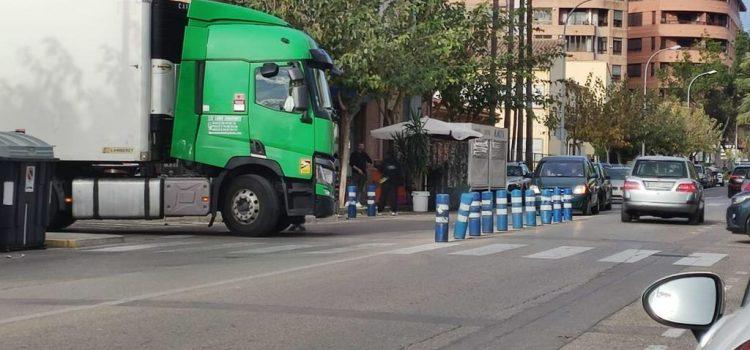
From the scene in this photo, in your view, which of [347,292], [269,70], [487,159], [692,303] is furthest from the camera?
[487,159]

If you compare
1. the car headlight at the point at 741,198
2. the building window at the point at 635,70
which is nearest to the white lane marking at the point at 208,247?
the car headlight at the point at 741,198

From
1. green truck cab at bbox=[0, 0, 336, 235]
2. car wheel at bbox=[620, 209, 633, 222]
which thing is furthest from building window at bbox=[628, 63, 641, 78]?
green truck cab at bbox=[0, 0, 336, 235]

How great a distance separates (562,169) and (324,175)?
13.4 metres

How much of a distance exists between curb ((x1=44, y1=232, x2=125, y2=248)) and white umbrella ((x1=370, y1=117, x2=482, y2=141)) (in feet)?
48.5

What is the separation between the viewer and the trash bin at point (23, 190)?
16109 mm

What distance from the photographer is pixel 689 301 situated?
→ 126 inches

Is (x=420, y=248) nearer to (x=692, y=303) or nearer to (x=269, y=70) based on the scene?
(x=269, y=70)

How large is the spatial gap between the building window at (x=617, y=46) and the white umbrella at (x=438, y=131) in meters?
85.1

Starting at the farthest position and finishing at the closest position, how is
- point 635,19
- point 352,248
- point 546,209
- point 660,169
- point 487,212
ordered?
point 635,19
point 660,169
point 546,209
point 487,212
point 352,248

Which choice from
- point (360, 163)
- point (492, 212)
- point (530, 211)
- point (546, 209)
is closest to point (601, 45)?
point (360, 163)

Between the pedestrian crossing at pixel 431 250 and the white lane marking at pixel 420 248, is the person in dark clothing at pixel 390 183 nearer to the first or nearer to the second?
the pedestrian crossing at pixel 431 250

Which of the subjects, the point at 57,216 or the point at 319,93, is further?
the point at 319,93

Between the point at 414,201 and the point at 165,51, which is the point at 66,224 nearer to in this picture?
the point at 165,51

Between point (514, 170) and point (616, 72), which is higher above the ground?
point (616, 72)
